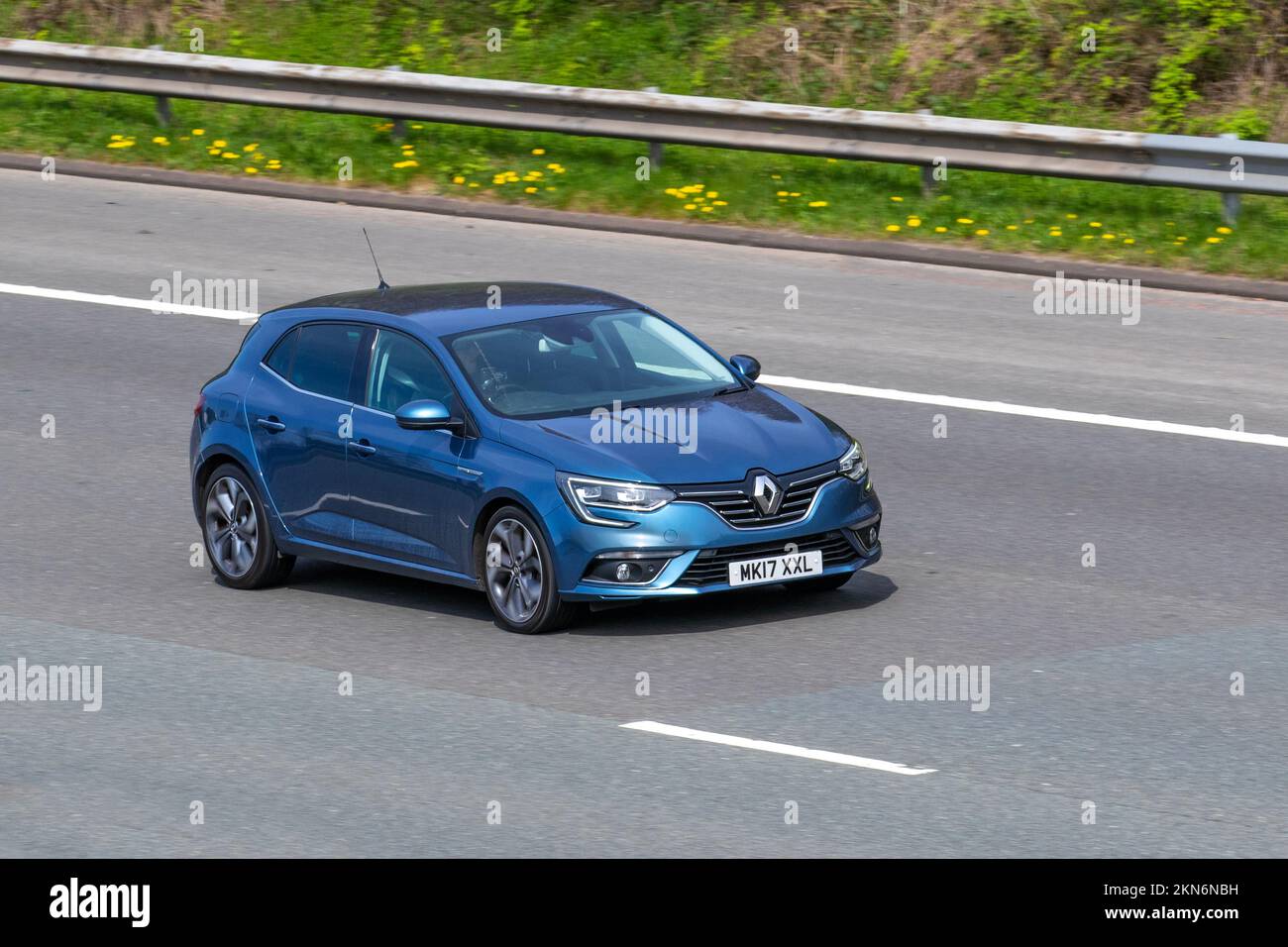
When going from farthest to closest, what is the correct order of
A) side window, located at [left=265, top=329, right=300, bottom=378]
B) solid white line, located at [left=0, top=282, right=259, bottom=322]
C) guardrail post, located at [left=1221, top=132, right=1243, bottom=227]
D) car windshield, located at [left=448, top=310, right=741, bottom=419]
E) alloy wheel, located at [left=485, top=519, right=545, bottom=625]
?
guardrail post, located at [left=1221, top=132, right=1243, bottom=227], solid white line, located at [left=0, top=282, right=259, bottom=322], side window, located at [left=265, top=329, right=300, bottom=378], car windshield, located at [left=448, top=310, right=741, bottom=419], alloy wheel, located at [left=485, top=519, right=545, bottom=625]

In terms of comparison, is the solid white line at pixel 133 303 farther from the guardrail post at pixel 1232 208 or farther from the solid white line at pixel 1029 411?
the guardrail post at pixel 1232 208

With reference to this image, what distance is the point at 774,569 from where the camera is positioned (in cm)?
1039

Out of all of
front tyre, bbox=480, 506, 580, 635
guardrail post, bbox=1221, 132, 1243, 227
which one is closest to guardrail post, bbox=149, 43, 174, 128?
guardrail post, bbox=1221, 132, 1243, 227

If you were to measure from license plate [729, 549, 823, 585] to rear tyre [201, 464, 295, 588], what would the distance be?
8.74 ft

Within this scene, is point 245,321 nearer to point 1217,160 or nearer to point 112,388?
point 112,388

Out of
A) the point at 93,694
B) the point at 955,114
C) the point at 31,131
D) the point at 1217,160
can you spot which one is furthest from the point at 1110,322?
the point at 31,131

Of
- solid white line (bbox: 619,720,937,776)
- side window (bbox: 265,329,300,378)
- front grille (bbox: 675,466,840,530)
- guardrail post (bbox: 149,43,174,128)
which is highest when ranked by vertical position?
guardrail post (bbox: 149,43,174,128)

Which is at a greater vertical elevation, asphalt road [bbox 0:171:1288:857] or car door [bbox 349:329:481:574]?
car door [bbox 349:329:481:574]

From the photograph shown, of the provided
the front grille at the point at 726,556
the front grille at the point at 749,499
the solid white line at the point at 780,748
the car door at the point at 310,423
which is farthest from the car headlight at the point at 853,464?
the car door at the point at 310,423

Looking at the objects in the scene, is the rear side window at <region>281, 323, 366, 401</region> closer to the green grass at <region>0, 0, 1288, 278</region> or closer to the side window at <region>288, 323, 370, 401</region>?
the side window at <region>288, 323, 370, 401</region>

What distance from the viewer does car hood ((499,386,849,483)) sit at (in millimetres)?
10312

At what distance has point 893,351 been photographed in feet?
51.9

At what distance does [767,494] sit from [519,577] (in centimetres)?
122

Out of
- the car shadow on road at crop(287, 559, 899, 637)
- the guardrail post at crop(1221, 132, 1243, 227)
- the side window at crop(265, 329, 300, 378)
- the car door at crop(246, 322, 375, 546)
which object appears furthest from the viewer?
the guardrail post at crop(1221, 132, 1243, 227)
